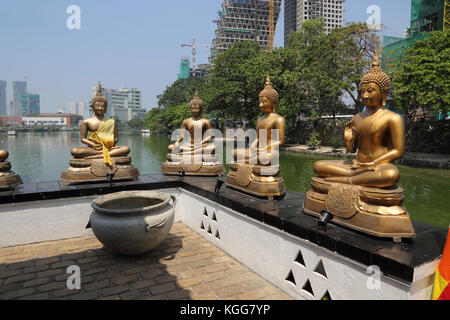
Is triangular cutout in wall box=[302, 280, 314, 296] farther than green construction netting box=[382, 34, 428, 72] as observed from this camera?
No

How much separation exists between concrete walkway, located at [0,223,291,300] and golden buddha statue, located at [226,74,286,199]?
3.72 ft

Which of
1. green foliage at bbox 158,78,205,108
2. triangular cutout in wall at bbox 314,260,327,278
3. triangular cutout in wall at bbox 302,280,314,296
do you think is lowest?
triangular cutout in wall at bbox 302,280,314,296

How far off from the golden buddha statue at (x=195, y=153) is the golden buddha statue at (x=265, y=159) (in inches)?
75.4

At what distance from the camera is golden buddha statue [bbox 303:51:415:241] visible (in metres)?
3.00

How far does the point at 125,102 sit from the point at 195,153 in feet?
359

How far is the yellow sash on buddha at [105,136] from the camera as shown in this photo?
19.8ft

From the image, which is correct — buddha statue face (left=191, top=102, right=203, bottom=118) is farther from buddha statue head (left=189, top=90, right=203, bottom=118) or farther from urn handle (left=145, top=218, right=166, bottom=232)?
urn handle (left=145, top=218, right=166, bottom=232)

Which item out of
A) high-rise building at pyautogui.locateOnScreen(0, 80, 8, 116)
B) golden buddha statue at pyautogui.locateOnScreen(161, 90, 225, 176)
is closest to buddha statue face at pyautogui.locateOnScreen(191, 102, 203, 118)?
golden buddha statue at pyautogui.locateOnScreen(161, 90, 225, 176)

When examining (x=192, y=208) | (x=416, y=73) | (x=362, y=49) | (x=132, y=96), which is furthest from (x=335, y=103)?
(x=132, y=96)

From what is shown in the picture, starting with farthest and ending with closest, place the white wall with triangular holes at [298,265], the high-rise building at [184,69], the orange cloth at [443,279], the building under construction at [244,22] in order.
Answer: the high-rise building at [184,69]
the building under construction at [244,22]
the white wall with triangular holes at [298,265]
the orange cloth at [443,279]

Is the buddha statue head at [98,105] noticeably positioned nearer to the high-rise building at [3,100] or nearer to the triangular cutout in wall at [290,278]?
the triangular cutout in wall at [290,278]

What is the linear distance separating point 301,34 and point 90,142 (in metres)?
30.6

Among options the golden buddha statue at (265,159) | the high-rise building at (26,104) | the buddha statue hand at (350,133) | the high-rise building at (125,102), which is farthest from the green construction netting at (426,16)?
the high-rise building at (26,104)

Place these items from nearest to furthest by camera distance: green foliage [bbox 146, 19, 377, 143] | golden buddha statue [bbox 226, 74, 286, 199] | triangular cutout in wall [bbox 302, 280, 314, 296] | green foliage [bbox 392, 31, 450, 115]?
triangular cutout in wall [bbox 302, 280, 314, 296] → golden buddha statue [bbox 226, 74, 286, 199] → green foliage [bbox 392, 31, 450, 115] → green foliage [bbox 146, 19, 377, 143]
